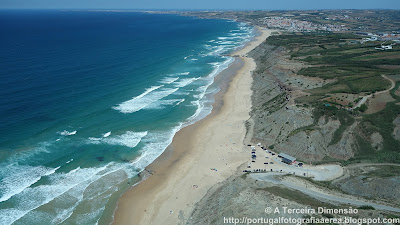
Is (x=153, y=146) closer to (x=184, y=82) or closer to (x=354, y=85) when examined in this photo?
(x=184, y=82)

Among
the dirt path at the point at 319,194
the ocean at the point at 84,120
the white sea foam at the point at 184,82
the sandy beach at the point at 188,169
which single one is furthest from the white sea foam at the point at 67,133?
the white sea foam at the point at 184,82

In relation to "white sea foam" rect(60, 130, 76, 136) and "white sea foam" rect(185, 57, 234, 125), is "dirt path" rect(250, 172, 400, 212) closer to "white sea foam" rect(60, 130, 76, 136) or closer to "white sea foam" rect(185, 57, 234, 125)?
"white sea foam" rect(185, 57, 234, 125)

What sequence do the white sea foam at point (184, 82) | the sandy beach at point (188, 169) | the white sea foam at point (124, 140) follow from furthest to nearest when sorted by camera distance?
the white sea foam at point (184, 82)
the white sea foam at point (124, 140)
the sandy beach at point (188, 169)

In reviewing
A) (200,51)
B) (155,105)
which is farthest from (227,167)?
(200,51)

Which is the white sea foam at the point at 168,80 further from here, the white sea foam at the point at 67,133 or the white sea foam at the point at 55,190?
the white sea foam at the point at 55,190

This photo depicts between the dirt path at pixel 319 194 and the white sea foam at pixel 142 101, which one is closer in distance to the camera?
the dirt path at pixel 319 194

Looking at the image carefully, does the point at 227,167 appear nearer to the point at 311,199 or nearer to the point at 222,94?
the point at 311,199

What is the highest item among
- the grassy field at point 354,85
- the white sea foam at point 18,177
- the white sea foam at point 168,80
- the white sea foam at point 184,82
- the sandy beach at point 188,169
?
the grassy field at point 354,85

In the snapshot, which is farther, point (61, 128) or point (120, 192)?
point (61, 128)
